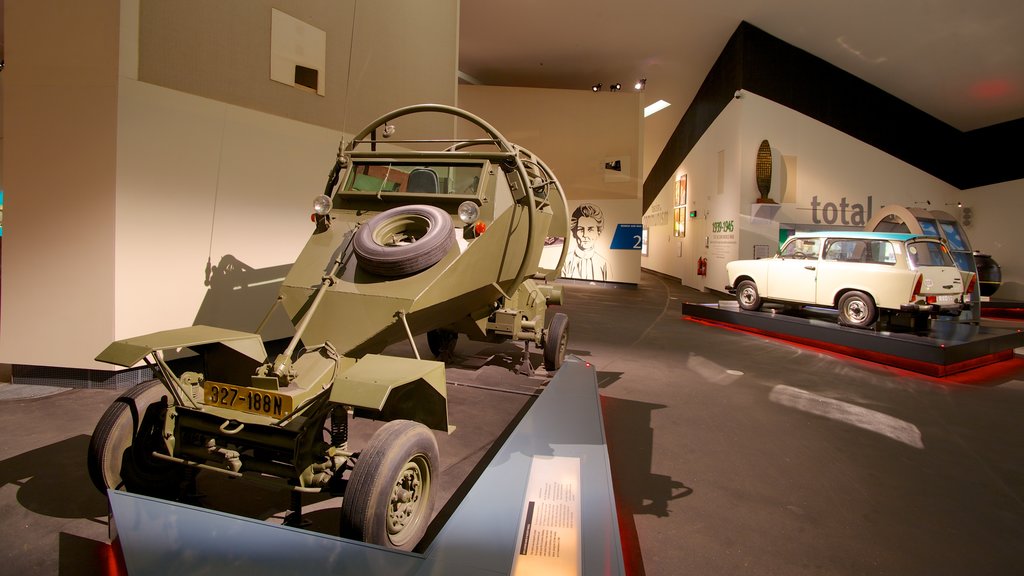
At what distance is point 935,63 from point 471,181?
10.8 meters

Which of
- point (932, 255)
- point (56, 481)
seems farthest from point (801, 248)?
point (56, 481)

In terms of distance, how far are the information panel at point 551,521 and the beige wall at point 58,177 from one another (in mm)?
3722

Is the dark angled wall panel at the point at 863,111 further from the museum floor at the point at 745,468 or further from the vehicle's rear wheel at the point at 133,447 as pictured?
the vehicle's rear wheel at the point at 133,447

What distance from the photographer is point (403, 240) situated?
12.7 feet

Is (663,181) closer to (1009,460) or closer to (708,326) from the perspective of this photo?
(708,326)

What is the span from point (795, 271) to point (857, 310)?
3.39 feet

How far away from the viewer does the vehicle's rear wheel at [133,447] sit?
2199 mm

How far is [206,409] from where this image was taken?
228 cm

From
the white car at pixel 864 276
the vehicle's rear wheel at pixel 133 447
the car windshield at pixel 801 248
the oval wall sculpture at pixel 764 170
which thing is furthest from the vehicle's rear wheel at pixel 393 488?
the oval wall sculpture at pixel 764 170

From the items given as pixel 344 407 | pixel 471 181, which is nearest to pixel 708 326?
pixel 471 181

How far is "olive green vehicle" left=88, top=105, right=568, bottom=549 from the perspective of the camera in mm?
2102

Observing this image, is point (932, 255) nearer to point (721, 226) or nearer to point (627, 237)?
point (721, 226)

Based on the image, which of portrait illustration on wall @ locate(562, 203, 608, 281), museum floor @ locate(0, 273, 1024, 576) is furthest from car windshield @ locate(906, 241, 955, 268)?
portrait illustration on wall @ locate(562, 203, 608, 281)

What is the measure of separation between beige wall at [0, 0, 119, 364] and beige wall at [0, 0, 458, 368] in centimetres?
1
